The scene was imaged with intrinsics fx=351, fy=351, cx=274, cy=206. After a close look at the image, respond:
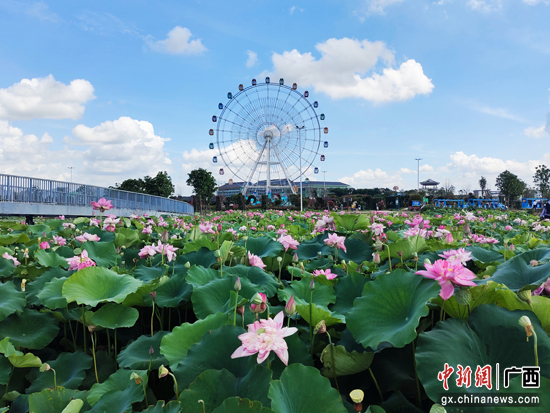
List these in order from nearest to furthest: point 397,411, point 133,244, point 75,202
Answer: point 397,411 → point 133,244 → point 75,202

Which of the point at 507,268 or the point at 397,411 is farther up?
the point at 507,268

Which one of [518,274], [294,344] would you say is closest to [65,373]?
[294,344]

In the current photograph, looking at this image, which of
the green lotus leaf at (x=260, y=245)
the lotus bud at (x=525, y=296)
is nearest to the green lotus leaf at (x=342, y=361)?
the lotus bud at (x=525, y=296)

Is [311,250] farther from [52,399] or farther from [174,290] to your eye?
[52,399]

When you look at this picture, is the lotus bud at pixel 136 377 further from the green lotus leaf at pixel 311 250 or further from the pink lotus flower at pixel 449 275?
the green lotus leaf at pixel 311 250

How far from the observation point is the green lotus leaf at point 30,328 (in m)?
1.19

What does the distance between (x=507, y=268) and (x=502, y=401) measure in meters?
0.66

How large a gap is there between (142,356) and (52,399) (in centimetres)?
23

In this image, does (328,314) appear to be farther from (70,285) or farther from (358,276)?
(70,285)

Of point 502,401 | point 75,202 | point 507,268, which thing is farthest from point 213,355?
point 75,202

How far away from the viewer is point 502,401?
0.61 m

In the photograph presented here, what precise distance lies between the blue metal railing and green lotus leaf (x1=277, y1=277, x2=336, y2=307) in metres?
12.5

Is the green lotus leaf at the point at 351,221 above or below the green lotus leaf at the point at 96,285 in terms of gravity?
above

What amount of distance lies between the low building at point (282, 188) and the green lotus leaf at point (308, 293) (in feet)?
110
